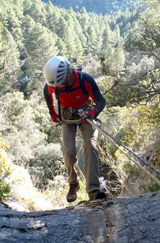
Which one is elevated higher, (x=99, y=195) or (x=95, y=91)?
(x=95, y=91)

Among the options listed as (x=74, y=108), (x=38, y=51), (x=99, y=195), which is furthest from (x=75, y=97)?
(x=38, y=51)

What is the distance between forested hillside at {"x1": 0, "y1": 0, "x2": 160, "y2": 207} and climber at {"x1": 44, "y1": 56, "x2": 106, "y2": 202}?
1478mm

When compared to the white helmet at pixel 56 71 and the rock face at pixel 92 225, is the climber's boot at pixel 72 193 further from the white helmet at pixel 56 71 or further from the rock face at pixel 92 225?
the white helmet at pixel 56 71

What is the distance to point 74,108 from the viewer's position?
149 inches

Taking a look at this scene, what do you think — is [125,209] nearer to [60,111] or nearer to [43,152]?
[60,111]

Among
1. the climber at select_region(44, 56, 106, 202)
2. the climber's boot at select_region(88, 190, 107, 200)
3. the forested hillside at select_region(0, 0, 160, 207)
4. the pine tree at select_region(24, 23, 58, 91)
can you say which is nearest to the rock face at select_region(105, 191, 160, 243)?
the climber's boot at select_region(88, 190, 107, 200)

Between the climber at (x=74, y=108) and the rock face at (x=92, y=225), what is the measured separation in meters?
0.86

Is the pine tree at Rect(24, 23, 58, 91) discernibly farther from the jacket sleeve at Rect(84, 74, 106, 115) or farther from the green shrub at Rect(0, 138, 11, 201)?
the jacket sleeve at Rect(84, 74, 106, 115)

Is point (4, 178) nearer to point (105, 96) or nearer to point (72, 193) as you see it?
point (72, 193)

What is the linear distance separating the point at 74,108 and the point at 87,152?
828mm

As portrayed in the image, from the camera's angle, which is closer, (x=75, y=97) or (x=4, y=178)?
(x=75, y=97)

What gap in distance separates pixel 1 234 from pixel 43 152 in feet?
53.5

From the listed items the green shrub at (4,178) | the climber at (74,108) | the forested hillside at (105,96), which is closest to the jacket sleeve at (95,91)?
the climber at (74,108)

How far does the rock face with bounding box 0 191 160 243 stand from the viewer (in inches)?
76.9
